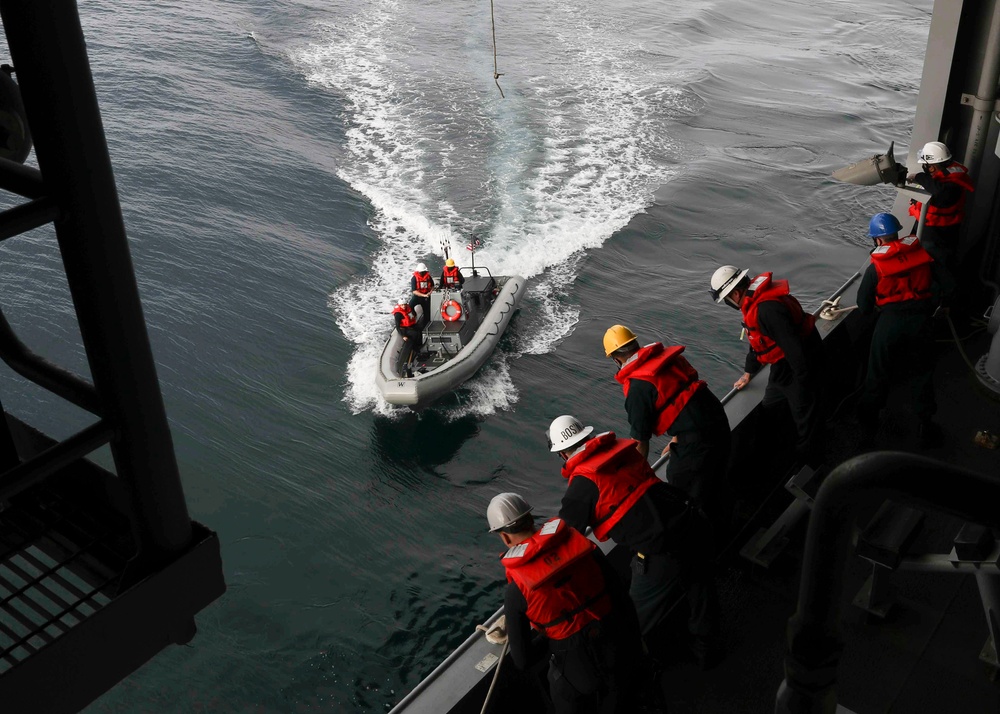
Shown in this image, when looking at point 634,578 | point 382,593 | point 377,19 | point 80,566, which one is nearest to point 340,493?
point 382,593

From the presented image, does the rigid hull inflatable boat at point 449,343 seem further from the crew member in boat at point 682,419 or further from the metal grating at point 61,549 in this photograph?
the metal grating at point 61,549

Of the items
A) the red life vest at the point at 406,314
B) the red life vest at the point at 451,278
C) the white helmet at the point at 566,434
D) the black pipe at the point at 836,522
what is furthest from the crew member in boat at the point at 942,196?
the red life vest at the point at 451,278

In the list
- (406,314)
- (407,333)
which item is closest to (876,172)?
(406,314)

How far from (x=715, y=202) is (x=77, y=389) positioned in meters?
23.4

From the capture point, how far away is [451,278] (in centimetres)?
1602

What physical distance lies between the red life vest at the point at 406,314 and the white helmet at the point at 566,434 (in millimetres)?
10446

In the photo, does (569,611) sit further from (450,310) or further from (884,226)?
(450,310)

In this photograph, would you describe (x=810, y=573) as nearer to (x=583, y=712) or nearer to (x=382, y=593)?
(x=583, y=712)

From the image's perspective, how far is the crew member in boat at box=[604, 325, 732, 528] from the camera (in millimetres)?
4977

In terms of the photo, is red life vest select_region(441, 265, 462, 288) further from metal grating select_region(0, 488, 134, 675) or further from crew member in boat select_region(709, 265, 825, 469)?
metal grating select_region(0, 488, 134, 675)

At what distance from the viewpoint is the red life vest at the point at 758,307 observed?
5568mm

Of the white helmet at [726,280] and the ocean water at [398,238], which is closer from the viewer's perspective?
the white helmet at [726,280]

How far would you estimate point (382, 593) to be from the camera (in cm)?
1215

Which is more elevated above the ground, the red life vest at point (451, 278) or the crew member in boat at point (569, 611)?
the crew member in boat at point (569, 611)
